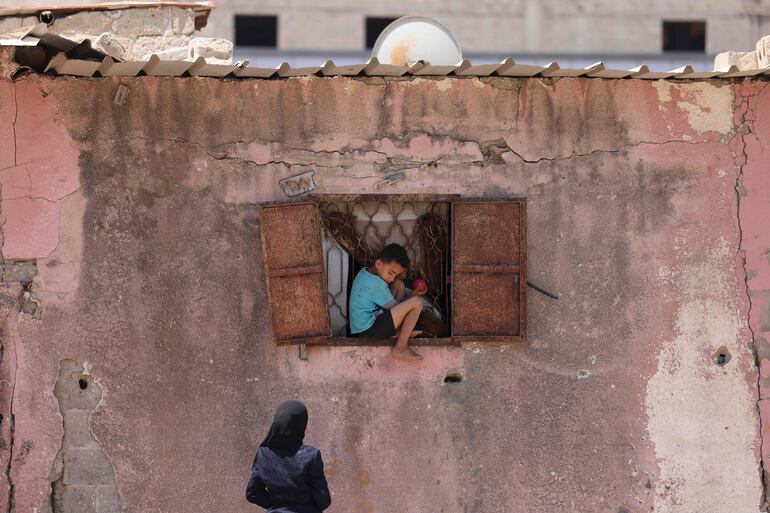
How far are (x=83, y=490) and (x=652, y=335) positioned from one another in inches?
118

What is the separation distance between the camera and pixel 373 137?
5.98 m

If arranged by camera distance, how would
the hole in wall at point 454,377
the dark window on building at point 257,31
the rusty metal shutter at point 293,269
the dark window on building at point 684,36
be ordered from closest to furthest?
1. the rusty metal shutter at point 293,269
2. the hole in wall at point 454,377
3. the dark window on building at point 257,31
4. the dark window on building at point 684,36

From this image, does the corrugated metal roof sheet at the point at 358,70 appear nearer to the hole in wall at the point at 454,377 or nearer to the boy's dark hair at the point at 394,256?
the boy's dark hair at the point at 394,256

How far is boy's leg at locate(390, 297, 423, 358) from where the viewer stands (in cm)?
582

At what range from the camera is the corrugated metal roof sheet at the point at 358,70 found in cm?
558

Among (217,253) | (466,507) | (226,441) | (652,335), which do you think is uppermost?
(217,253)

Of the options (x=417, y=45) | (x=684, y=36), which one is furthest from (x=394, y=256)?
(x=684, y=36)

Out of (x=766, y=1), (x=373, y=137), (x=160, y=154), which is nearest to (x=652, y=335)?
(x=373, y=137)

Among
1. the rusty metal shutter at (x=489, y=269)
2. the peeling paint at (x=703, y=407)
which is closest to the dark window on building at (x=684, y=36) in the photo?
the peeling paint at (x=703, y=407)

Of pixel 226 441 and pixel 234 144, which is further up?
pixel 234 144

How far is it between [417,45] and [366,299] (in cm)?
148

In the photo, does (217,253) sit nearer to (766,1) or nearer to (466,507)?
(466,507)

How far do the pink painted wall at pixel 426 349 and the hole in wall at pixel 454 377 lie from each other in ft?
0.15

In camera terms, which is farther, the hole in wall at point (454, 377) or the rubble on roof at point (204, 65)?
the hole in wall at point (454, 377)
